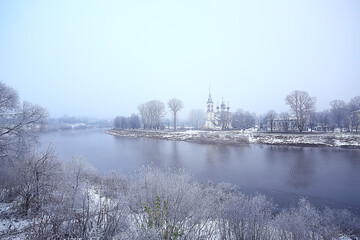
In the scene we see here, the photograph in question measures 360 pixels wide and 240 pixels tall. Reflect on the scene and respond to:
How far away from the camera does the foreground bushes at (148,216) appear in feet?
11.4

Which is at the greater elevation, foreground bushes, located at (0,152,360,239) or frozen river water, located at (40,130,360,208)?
foreground bushes, located at (0,152,360,239)

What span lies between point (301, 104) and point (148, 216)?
112 feet

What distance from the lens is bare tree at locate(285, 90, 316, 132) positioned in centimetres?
3080

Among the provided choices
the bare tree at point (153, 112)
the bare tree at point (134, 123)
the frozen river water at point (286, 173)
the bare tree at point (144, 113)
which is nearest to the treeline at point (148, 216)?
the frozen river water at point (286, 173)

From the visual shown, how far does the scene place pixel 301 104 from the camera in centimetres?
3127

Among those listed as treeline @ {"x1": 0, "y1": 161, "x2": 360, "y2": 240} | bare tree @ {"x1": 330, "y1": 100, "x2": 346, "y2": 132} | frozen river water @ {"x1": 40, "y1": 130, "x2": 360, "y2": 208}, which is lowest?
frozen river water @ {"x1": 40, "y1": 130, "x2": 360, "y2": 208}

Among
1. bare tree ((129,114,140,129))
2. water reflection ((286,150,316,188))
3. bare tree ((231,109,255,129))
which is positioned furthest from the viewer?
bare tree ((129,114,140,129))

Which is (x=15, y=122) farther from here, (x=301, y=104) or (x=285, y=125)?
(x=285, y=125)

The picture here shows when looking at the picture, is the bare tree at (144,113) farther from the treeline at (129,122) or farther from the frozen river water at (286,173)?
the frozen river water at (286,173)

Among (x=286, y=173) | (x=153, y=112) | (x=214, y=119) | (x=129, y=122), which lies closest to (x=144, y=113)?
(x=153, y=112)

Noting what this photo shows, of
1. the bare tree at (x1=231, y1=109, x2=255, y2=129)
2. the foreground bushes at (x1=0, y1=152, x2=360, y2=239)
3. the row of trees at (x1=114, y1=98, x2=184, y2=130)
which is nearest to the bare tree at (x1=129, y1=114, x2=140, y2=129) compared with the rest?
the row of trees at (x1=114, y1=98, x2=184, y2=130)

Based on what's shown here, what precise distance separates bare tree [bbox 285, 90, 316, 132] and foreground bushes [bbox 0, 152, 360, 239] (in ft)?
89.3

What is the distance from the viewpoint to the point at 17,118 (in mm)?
8664

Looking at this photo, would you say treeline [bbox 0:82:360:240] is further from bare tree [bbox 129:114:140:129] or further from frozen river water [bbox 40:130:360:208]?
bare tree [bbox 129:114:140:129]
